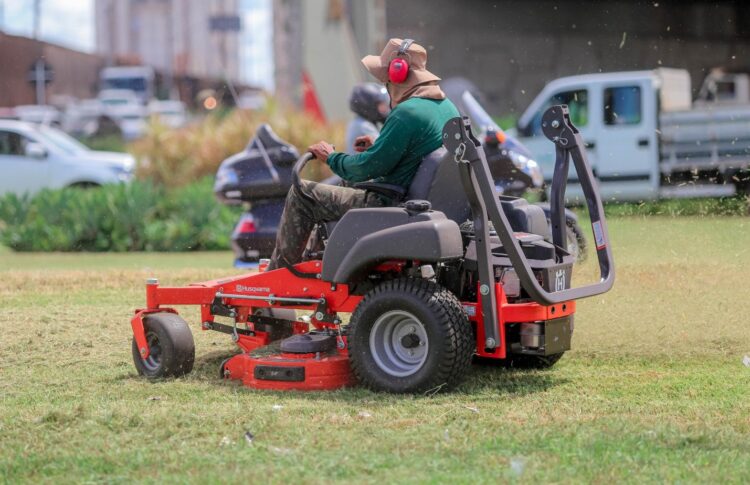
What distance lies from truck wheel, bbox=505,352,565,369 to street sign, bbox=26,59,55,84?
116 feet

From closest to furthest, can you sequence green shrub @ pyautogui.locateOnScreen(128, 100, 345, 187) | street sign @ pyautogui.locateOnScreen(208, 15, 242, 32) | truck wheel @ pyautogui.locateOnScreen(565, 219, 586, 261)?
truck wheel @ pyautogui.locateOnScreen(565, 219, 586, 261)
green shrub @ pyautogui.locateOnScreen(128, 100, 345, 187)
street sign @ pyautogui.locateOnScreen(208, 15, 242, 32)

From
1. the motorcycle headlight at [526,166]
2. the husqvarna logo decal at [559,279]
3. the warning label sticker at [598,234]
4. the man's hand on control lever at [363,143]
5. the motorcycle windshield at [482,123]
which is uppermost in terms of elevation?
the motorcycle windshield at [482,123]

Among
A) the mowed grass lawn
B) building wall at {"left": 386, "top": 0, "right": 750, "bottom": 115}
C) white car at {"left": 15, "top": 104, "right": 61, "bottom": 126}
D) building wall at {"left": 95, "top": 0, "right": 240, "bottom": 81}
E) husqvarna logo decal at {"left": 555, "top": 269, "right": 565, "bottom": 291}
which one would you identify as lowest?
the mowed grass lawn

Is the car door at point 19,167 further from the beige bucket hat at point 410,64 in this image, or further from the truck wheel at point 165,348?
the beige bucket hat at point 410,64

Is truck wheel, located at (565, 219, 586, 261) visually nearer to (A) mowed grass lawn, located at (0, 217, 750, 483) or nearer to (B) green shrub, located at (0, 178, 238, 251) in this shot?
(A) mowed grass lawn, located at (0, 217, 750, 483)

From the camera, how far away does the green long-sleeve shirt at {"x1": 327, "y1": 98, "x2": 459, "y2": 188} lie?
6.30 metres

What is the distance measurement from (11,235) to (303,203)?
922 cm

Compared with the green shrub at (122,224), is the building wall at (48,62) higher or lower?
higher

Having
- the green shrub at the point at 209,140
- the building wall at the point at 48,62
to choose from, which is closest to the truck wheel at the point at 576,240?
the green shrub at the point at 209,140

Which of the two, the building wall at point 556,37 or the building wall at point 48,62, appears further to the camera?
the building wall at point 48,62

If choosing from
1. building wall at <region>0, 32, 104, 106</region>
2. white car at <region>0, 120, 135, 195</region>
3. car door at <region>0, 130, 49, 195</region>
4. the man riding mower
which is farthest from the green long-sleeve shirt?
building wall at <region>0, 32, 104, 106</region>

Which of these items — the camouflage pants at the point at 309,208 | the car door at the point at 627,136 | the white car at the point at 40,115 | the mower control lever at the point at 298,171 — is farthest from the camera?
the white car at the point at 40,115

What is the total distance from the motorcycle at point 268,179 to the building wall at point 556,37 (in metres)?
18.8

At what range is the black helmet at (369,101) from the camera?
35.7 ft
